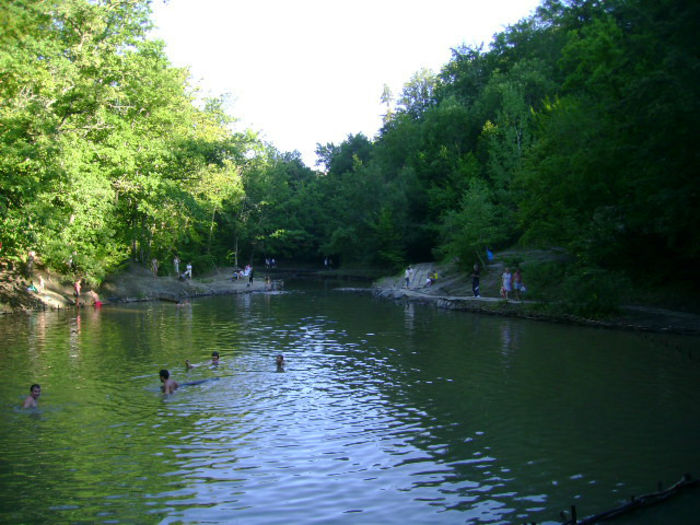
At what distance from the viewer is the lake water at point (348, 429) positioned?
32.1 feet

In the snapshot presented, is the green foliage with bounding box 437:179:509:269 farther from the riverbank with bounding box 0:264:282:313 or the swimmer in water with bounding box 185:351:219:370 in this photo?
the swimmer in water with bounding box 185:351:219:370

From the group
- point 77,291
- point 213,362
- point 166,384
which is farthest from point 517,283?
point 77,291

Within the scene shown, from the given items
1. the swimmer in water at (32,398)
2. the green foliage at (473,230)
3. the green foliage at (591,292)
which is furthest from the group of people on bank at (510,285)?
the swimmer in water at (32,398)

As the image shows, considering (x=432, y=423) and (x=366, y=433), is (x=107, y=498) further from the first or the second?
(x=432, y=423)

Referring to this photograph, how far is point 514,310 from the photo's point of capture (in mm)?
34812

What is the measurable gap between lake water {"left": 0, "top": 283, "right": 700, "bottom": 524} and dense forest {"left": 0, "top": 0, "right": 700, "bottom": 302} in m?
7.04

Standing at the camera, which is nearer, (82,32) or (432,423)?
(432,423)

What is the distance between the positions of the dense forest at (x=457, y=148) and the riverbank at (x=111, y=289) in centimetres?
121

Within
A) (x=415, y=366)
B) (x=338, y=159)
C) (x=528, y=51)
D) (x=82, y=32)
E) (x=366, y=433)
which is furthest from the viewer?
(x=338, y=159)

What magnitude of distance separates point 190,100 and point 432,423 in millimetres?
51047

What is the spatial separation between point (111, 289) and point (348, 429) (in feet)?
115

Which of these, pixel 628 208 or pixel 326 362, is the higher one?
pixel 628 208

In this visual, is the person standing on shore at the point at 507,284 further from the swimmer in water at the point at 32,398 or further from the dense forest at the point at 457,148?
the swimmer in water at the point at 32,398

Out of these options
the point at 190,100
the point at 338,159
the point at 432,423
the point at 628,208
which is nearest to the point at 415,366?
the point at 432,423
